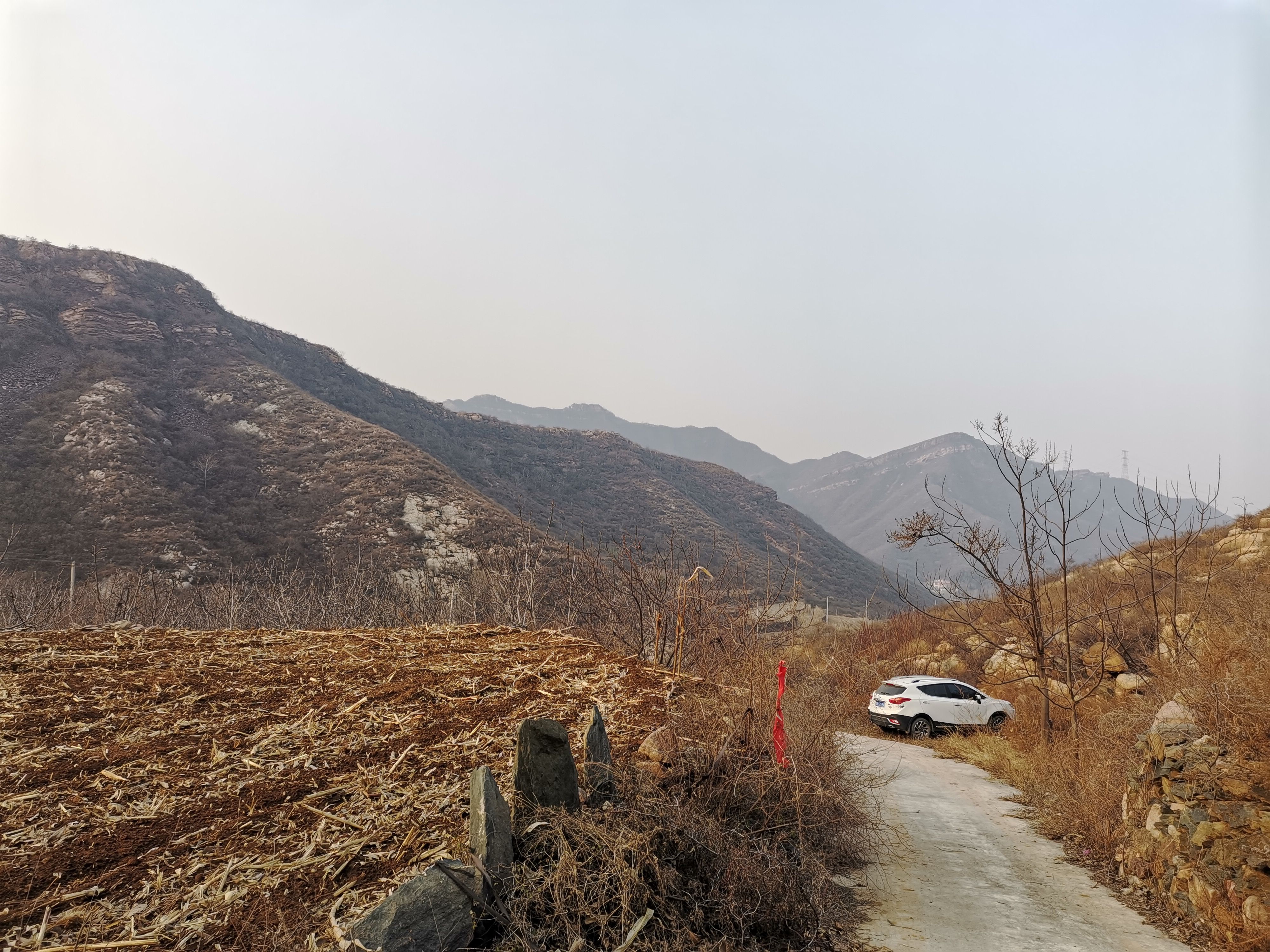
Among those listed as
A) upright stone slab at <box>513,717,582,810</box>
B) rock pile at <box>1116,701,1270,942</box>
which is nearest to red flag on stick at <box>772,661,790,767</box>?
upright stone slab at <box>513,717,582,810</box>

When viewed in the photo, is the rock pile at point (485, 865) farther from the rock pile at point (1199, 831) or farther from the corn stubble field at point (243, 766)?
the rock pile at point (1199, 831)

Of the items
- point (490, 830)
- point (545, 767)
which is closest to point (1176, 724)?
point (545, 767)

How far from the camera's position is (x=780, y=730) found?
21.9 ft

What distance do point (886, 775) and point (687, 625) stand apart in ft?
14.8

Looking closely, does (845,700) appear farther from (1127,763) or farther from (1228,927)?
(1228,927)

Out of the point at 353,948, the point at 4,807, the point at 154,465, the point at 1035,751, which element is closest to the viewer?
the point at 353,948

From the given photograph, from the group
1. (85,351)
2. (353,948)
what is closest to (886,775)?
(353,948)

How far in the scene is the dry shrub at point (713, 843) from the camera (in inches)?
164

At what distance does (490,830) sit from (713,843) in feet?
5.55

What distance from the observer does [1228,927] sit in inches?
227

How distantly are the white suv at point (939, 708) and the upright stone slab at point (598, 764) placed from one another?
1432 centimetres

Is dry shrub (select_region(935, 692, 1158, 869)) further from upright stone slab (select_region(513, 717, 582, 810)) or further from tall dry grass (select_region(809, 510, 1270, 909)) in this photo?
upright stone slab (select_region(513, 717, 582, 810))

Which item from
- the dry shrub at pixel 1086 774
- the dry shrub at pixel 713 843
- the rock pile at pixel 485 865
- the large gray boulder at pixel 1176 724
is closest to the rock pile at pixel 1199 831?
the large gray boulder at pixel 1176 724

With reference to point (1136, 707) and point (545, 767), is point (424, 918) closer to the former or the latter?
point (545, 767)
